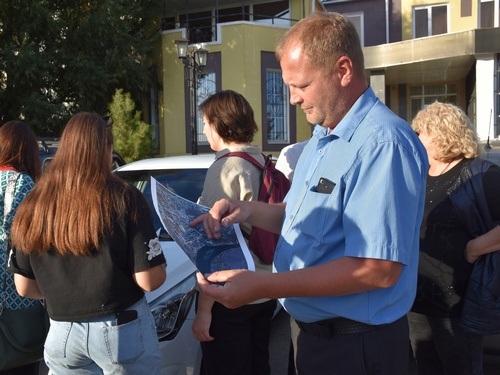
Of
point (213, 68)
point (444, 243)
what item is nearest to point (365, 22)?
point (213, 68)

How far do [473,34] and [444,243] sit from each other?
1220cm

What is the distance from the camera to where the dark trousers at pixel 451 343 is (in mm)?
2557

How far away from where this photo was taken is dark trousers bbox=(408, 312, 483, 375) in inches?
101

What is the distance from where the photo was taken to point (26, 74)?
1370cm

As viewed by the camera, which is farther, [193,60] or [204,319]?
[193,60]

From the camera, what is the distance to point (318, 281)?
4.85 ft

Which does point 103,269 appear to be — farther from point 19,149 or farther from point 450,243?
point 450,243

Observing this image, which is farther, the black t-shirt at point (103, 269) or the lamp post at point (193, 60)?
the lamp post at point (193, 60)

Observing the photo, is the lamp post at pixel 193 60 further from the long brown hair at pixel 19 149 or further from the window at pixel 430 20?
the window at pixel 430 20

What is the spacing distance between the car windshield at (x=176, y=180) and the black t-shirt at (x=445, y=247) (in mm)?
1903

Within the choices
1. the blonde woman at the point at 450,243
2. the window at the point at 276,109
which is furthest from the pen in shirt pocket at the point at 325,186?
the window at the point at 276,109

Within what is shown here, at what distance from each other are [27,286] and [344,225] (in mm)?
1541

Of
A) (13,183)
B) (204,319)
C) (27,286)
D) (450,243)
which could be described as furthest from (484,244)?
(13,183)

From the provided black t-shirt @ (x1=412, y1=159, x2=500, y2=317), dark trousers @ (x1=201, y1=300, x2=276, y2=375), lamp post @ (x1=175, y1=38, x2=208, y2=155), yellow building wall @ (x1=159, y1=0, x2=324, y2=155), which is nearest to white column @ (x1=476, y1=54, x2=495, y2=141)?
yellow building wall @ (x1=159, y1=0, x2=324, y2=155)
